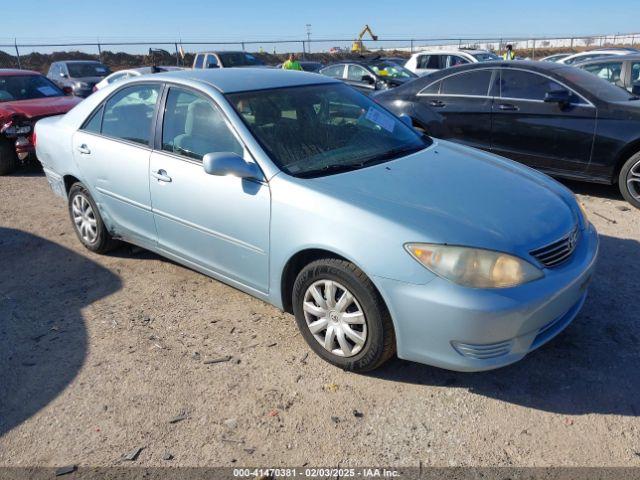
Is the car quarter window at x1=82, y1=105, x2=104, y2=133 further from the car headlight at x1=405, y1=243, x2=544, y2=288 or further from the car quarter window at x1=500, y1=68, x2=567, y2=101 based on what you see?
the car quarter window at x1=500, y1=68, x2=567, y2=101

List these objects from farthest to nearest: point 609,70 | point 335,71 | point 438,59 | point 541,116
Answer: point 438,59
point 335,71
point 609,70
point 541,116

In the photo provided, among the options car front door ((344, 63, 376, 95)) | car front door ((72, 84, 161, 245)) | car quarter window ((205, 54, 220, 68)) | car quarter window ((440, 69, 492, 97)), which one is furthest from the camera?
car quarter window ((205, 54, 220, 68))

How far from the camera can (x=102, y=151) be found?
439 centimetres

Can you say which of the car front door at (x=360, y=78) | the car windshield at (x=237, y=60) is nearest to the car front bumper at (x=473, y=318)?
the car front door at (x=360, y=78)

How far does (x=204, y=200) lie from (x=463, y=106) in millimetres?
4435

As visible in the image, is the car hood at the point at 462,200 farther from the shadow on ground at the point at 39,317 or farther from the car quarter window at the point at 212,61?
the car quarter window at the point at 212,61

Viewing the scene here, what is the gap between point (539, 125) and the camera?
624 cm

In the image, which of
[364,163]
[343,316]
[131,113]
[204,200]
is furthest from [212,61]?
[343,316]

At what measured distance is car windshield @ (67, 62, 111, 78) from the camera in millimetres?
18158

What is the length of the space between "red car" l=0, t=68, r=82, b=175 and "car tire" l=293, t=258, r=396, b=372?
630cm

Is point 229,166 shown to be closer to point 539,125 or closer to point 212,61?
point 539,125

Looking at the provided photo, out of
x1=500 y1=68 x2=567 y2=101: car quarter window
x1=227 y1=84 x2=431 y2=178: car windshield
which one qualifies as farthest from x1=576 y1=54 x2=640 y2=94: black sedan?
x1=227 y1=84 x2=431 y2=178: car windshield

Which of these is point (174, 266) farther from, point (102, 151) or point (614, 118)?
point (614, 118)

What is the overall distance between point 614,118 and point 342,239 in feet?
14.2
